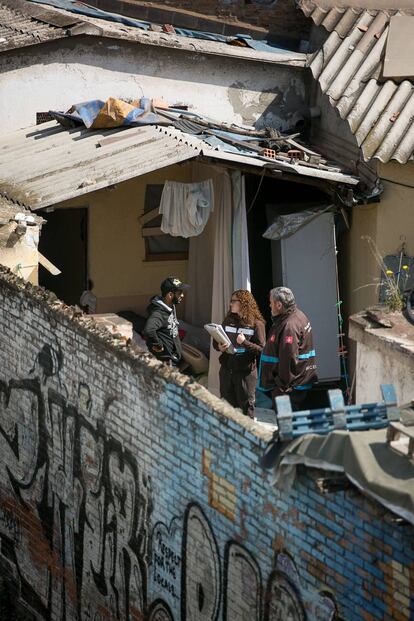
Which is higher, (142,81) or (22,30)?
(22,30)

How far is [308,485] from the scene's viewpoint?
6.34 metres

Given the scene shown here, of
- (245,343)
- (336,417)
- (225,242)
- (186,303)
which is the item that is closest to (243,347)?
(245,343)

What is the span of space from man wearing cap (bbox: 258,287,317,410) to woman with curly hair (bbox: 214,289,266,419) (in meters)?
0.40

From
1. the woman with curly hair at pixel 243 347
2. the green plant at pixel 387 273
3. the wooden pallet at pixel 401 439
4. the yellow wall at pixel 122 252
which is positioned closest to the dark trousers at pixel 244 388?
the woman with curly hair at pixel 243 347

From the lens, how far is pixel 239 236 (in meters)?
13.1

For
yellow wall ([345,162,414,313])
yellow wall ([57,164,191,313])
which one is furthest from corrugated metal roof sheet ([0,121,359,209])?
yellow wall ([57,164,191,313])

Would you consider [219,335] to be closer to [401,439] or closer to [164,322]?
[164,322]

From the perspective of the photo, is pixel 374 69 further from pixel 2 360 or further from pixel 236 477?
pixel 236 477

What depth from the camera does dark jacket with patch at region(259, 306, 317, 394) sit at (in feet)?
34.2

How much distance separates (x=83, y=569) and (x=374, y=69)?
23.8 feet

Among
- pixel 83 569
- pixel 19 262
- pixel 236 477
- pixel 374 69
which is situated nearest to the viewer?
pixel 236 477

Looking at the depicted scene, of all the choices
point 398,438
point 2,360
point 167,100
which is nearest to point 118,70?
point 167,100

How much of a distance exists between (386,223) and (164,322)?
104 inches

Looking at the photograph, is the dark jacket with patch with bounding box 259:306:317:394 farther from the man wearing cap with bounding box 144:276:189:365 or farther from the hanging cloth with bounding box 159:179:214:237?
the hanging cloth with bounding box 159:179:214:237
